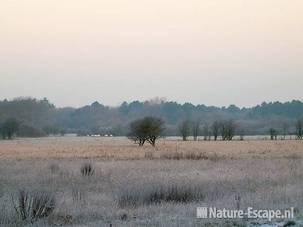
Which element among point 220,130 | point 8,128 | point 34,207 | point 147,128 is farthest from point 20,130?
point 34,207

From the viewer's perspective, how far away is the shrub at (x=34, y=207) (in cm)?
1278

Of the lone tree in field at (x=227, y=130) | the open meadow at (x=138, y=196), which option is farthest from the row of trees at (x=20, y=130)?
the open meadow at (x=138, y=196)

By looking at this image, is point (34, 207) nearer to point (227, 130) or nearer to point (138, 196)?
point (138, 196)

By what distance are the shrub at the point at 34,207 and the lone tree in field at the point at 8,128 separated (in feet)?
337

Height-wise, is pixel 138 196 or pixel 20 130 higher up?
pixel 20 130

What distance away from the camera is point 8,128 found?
112625 mm

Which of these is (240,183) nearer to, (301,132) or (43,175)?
(43,175)

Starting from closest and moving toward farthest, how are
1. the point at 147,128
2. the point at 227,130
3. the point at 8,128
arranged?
the point at 147,128, the point at 227,130, the point at 8,128

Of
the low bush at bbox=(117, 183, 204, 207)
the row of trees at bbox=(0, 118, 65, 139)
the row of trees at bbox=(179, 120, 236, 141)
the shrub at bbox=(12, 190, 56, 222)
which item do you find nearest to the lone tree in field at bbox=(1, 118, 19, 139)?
the row of trees at bbox=(0, 118, 65, 139)

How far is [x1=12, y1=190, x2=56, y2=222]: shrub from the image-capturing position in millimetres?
12780

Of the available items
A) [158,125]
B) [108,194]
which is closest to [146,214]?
[108,194]

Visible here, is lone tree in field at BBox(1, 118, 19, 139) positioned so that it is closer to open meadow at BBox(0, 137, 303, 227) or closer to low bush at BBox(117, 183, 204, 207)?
open meadow at BBox(0, 137, 303, 227)

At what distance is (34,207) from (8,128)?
103m

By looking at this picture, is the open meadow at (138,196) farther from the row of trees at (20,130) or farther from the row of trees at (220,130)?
the row of trees at (20,130)
